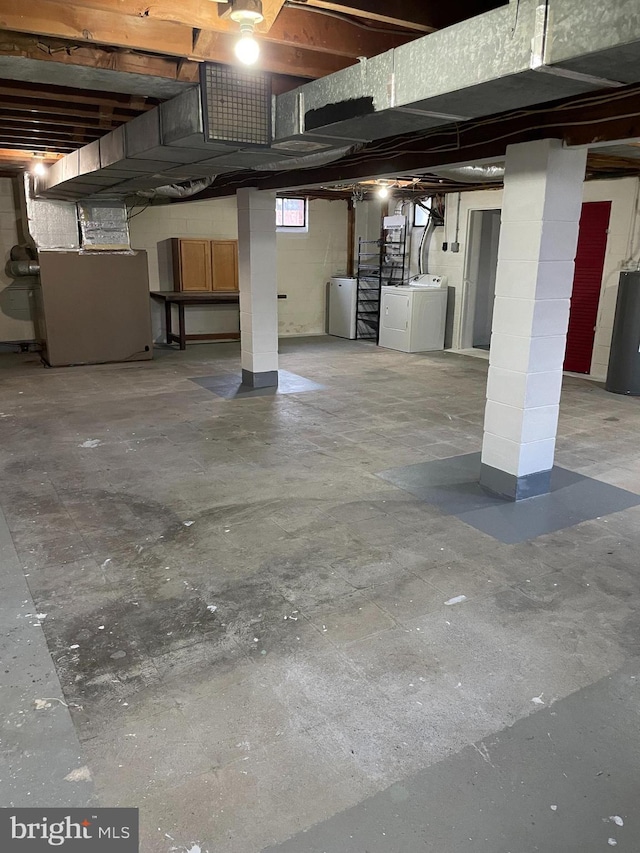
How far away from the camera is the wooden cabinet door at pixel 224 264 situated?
9.51m

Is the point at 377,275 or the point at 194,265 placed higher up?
the point at 194,265

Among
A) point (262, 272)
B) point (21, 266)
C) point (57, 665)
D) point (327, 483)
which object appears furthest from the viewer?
point (21, 266)

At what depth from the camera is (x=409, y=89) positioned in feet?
7.43

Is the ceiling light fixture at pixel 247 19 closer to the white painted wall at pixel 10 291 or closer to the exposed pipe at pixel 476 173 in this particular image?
the exposed pipe at pixel 476 173

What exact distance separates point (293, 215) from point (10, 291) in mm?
4525

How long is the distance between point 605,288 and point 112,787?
23.3ft

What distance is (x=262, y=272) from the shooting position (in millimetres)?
6434

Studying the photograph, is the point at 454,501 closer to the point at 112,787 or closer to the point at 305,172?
the point at 112,787

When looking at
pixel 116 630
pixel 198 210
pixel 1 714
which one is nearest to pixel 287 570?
pixel 116 630

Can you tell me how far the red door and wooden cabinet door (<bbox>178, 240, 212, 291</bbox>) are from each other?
5.25 m

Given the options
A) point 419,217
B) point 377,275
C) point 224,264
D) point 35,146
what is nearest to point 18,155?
point 35,146

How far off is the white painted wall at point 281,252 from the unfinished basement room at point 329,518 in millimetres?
3122

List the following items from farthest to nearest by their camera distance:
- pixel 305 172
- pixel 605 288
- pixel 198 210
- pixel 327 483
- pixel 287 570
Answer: pixel 198 210
pixel 605 288
pixel 305 172
pixel 327 483
pixel 287 570

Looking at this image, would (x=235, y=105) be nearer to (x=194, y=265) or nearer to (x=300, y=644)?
(x=300, y=644)
